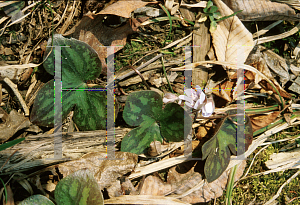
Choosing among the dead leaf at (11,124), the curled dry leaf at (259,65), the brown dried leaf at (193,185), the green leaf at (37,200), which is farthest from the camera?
the curled dry leaf at (259,65)

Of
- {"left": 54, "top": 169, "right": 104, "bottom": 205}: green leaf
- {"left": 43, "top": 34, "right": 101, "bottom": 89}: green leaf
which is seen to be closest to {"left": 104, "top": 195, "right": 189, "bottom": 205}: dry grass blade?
{"left": 54, "top": 169, "right": 104, "bottom": 205}: green leaf

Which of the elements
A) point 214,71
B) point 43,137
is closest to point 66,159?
point 43,137

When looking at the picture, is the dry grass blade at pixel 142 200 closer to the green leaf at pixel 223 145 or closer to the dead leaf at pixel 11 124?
the green leaf at pixel 223 145

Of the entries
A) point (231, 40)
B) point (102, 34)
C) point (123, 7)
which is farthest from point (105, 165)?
point (231, 40)

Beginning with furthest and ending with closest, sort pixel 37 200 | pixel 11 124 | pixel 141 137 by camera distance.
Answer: pixel 141 137 → pixel 11 124 → pixel 37 200

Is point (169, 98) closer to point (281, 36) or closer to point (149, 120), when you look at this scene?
point (149, 120)

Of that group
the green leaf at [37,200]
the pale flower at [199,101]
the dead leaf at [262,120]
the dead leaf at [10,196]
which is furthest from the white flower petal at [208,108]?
the dead leaf at [10,196]

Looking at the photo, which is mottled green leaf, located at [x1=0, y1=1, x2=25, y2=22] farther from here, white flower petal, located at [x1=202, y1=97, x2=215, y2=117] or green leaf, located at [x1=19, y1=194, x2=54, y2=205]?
white flower petal, located at [x1=202, y1=97, x2=215, y2=117]
